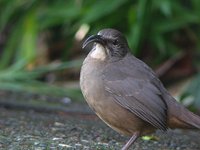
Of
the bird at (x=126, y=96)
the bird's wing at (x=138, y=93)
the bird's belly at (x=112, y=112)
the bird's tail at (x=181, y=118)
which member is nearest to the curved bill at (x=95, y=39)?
the bird at (x=126, y=96)

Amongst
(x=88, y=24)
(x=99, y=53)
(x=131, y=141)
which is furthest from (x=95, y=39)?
(x=88, y=24)

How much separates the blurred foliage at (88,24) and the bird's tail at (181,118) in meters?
2.47

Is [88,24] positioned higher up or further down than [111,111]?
higher up

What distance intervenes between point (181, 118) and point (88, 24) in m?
3.39

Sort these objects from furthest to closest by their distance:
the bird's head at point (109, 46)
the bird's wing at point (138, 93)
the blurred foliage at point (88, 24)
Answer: the blurred foliage at point (88, 24), the bird's head at point (109, 46), the bird's wing at point (138, 93)

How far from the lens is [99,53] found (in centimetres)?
604

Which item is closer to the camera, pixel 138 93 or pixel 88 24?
pixel 138 93

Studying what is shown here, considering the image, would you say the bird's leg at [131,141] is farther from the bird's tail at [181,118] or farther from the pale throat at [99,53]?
the pale throat at [99,53]

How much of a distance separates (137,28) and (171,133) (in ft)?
6.44

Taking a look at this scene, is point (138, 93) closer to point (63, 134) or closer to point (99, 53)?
point (99, 53)

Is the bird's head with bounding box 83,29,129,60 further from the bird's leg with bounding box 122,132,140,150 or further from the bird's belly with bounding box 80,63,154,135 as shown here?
the bird's leg with bounding box 122,132,140,150

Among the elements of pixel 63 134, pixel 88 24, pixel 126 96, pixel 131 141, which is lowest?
pixel 131 141

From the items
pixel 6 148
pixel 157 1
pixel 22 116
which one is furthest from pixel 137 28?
pixel 6 148

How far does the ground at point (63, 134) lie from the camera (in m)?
5.77
